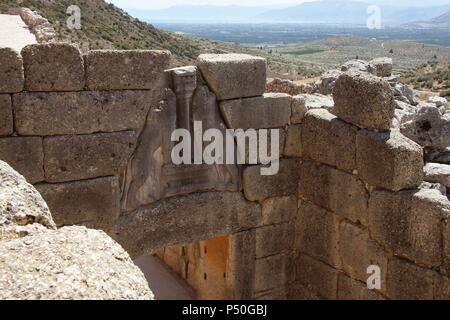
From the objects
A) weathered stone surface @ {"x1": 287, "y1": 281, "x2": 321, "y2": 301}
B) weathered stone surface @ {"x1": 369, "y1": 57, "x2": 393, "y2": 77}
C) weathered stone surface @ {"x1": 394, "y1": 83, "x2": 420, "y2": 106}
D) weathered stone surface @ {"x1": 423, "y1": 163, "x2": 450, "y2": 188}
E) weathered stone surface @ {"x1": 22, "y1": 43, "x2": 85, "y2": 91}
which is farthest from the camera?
weathered stone surface @ {"x1": 369, "y1": 57, "x2": 393, "y2": 77}

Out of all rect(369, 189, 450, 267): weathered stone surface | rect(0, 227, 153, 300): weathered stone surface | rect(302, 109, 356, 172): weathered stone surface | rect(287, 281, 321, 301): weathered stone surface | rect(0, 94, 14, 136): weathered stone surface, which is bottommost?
rect(287, 281, 321, 301): weathered stone surface

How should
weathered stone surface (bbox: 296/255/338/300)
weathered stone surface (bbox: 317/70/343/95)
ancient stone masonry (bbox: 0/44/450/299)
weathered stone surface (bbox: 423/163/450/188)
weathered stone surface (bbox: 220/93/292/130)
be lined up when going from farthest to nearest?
weathered stone surface (bbox: 317/70/343/95), weathered stone surface (bbox: 296/255/338/300), weathered stone surface (bbox: 220/93/292/130), weathered stone surface (bbox: 423/163/450/188), ancient stone masonry (bbox: 0/44/450/299)

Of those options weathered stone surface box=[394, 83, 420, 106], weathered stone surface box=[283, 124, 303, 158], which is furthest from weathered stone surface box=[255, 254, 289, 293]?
weathered stone surface box=[394, 83, 420, 106]

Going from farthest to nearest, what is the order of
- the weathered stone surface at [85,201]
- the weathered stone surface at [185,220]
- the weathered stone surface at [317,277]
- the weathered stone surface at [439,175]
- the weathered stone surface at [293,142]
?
1. the weathered stone surface at [293,142]
2. the weathered stone surface at [317,277]
3. the weathered stone surface at [185,220]
4. the weathered stone surface at [439,175]
5. the weathered stone surface at [85,201]

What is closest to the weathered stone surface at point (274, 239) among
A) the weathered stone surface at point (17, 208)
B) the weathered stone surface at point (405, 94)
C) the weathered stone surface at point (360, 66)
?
the weathered stone surface at point (405, 94)

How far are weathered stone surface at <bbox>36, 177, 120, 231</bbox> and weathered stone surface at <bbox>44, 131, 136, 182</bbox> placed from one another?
0.08 metres

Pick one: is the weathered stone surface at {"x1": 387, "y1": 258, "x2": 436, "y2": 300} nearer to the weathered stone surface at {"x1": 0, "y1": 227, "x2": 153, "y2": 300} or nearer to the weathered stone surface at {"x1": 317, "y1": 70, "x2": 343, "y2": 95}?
the weathered stone surface at {"x1": 317, "y1": 70, "x2": 343, "y2": 95}

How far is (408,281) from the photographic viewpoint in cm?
585

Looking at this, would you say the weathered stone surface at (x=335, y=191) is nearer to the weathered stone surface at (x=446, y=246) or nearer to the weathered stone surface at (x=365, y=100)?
the weathered stone surface at (x=365, y=100)

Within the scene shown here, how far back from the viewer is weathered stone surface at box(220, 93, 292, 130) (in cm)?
663

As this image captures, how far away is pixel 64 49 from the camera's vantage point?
17.7 ft

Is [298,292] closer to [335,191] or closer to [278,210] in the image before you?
[278,210]

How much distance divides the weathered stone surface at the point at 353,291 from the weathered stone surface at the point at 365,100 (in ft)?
6.15

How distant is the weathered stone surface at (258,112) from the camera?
6.63 m
